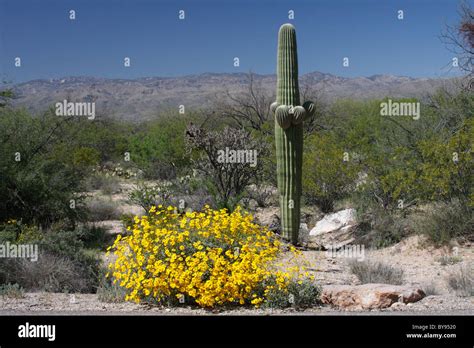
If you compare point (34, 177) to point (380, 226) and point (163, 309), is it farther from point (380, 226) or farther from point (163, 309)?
point (380, 226)

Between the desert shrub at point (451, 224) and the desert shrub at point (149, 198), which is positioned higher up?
the desert shrub at point (149, 198)

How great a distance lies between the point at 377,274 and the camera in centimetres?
836

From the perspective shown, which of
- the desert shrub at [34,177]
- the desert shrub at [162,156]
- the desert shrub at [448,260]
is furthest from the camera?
the desert shrub at [162,156]

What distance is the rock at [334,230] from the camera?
12641 mm

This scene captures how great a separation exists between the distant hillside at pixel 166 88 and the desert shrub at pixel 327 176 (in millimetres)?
67071

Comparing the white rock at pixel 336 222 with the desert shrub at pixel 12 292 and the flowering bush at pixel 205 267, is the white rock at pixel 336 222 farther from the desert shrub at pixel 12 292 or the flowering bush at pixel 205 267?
the desert shrub at pixel 12 292

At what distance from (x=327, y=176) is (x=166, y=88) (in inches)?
4102

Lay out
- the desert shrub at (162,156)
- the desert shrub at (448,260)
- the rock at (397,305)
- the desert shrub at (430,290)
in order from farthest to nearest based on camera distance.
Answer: the desert shrub at (162,156) → the desert shrub at (448,260) → the desert shrub at (430,290) → the rock at (397,305)

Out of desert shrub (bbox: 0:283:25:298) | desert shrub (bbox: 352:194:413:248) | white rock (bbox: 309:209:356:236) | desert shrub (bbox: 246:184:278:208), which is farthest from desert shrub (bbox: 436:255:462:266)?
desert shrub (bbox: 0:283:25:298)

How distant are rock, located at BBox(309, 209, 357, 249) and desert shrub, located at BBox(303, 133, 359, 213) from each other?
0.91 meters

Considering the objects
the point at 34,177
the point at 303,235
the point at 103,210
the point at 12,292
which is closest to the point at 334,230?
the point at 303,235

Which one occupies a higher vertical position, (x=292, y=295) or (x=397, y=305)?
(x=292, y=295)

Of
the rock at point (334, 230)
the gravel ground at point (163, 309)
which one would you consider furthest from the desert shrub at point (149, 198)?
the gravel ground at point (163, 309)

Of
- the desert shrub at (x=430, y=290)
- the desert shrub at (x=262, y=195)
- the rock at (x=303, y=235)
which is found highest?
the desert shrub at (x=262, y=195)
